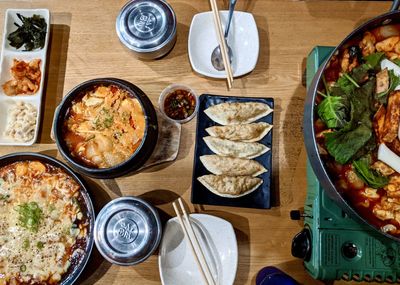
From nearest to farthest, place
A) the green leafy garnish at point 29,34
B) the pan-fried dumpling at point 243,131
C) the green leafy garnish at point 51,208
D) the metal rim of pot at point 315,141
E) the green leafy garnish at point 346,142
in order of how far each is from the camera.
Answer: the metal rim of pot at point 315,141
the green leafy garnish at point 346,142
the green leafy garnish at point 51,208
the pan-fried dumpling at point 243,131
the green leafy garnish at point 29,34

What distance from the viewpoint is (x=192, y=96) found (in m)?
2.30

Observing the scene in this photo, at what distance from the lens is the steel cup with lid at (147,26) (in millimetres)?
2227

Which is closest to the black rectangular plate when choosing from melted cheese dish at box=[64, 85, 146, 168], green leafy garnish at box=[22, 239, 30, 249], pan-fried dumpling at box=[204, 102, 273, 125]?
pan-fried dumpling at box=[204, 102, 273, 125]

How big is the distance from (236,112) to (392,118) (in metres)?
0.79

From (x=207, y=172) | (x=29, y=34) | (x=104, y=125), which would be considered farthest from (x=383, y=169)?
(x=29, y=34)

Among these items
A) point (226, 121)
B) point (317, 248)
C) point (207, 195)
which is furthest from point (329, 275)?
point (226, 121)

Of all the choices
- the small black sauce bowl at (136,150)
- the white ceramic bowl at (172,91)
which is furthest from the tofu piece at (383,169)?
the small black sauce bowl at (136,150)

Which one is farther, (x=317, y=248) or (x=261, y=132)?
(x=261, y=132)

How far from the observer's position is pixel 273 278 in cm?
201

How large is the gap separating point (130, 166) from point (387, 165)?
3.96 ft

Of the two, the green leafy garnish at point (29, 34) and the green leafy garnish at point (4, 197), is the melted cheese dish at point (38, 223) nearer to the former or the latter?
the green leafy garnish at point (4, 197)

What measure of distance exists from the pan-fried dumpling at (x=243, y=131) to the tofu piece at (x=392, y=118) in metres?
0.60

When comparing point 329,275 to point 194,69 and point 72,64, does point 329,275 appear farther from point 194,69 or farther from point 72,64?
point 72,64

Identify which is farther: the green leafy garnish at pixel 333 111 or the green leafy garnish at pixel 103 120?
the green leafy garnish at pixel 103 120
